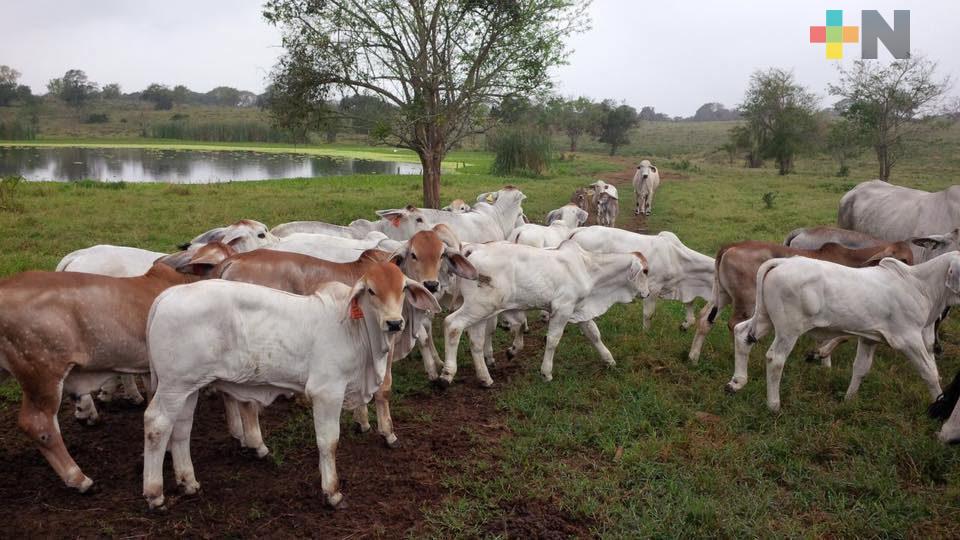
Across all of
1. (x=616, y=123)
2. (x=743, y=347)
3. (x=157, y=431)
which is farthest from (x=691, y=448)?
(x=616, y=123)

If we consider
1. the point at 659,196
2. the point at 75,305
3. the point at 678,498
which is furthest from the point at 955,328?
the point at 659,196

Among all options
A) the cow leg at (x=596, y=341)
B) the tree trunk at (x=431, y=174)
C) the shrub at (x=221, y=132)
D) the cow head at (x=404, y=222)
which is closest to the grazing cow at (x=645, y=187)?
the tree trunk at (x=431, y=174)

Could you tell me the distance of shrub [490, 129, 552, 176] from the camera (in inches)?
1174

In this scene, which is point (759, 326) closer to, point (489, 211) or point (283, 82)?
point (489, 211)

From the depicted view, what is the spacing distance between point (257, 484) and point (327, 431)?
75cm

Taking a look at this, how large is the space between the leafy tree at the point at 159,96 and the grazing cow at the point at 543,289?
10631cm

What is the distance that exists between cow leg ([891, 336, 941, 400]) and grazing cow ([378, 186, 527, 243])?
5.16 m

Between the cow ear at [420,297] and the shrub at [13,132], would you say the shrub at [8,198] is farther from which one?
the shrub at [13,132]

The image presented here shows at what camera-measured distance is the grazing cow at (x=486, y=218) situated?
32.1 ft

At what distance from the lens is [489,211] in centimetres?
1119

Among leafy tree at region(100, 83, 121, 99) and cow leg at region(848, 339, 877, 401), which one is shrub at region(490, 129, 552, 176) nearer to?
cow leg at region(848, 339, 877, 401)

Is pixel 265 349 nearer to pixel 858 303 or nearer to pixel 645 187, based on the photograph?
pixel 858 303

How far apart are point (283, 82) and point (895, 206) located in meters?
10.7

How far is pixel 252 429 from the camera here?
4.78 m
